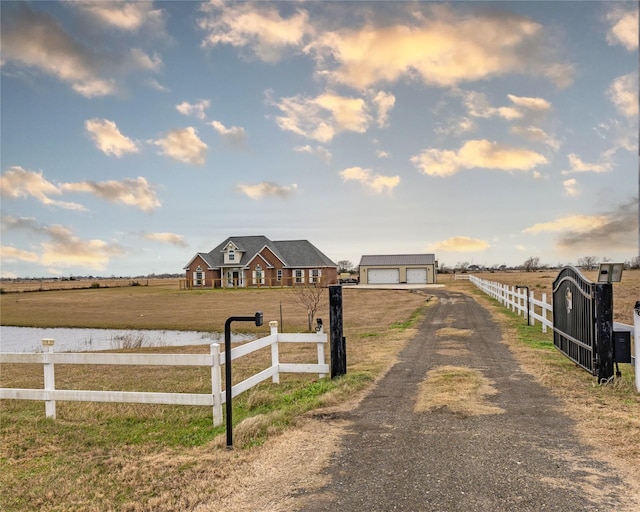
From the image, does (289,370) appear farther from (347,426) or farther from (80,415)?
(80,415)

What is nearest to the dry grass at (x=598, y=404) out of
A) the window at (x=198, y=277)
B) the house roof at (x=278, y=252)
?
the house roof at (x=278, y=252)

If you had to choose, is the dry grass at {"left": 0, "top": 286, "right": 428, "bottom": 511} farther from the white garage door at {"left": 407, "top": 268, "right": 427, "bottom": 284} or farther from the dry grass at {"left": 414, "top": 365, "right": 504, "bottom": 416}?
the white garage door at {"left": 407, "top": 268, "right": 427, "bottom": 284}

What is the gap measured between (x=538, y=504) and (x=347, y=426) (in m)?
3.03

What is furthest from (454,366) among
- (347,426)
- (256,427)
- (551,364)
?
(256,427)

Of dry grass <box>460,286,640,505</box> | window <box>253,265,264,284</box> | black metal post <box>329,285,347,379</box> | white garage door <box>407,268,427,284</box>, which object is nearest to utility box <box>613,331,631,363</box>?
dry grass <box>460,286,640,505</box>

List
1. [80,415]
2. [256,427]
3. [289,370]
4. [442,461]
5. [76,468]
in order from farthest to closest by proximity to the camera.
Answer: [289,370]
[80,415]
[256,427]
[76,468]
[442,461]

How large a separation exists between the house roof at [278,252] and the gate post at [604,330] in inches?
2121

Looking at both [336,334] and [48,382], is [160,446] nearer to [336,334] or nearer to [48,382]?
[48,382]

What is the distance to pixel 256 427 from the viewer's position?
277 inches

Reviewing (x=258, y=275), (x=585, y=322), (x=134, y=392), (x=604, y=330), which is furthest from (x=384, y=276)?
(x=134, y=392)

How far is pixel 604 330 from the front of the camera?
9.38 m

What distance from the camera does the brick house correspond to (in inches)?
2456

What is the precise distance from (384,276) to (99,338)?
48.8m

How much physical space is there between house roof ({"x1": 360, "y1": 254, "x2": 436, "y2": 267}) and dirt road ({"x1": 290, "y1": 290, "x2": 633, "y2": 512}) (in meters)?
59.1
